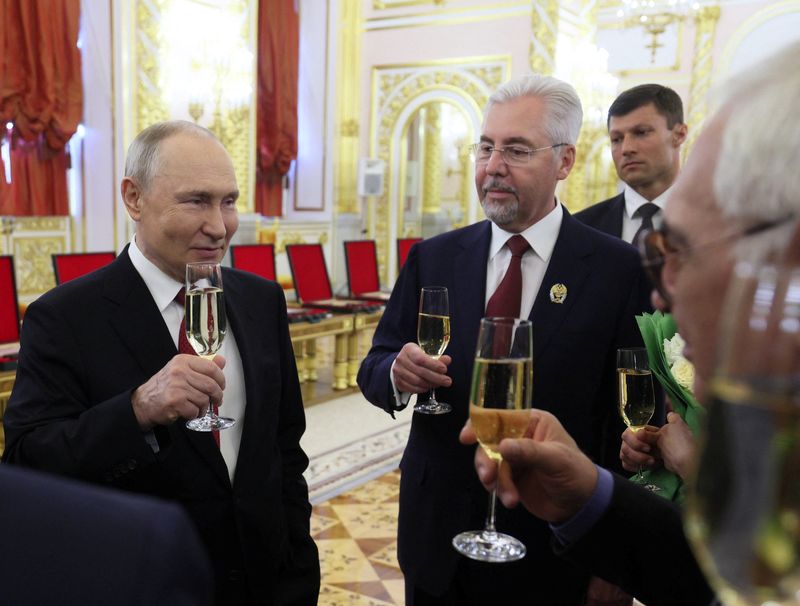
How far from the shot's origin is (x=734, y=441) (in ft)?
1.47

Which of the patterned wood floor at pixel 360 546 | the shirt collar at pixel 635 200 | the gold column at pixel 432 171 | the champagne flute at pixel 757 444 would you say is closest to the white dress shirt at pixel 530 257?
the shirt collar at pixel 635 200

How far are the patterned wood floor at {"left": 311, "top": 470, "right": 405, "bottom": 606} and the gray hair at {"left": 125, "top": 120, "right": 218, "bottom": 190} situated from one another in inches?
87.3

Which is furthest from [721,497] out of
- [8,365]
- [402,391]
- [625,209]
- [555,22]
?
Answer: [555,22]

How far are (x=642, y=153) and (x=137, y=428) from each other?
2.49m

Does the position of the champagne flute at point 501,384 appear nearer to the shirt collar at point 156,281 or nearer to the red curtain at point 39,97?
the shirt collar at point 156,281

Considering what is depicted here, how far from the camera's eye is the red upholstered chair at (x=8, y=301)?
504 centimetres

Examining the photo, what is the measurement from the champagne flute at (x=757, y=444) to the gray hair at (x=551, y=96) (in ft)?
5.64

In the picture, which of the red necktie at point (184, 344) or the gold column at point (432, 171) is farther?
the gold column at point (432, 171)

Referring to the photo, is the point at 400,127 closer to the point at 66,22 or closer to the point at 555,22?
the point at 555,22

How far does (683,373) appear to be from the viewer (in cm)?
145

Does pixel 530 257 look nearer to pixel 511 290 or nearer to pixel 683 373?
pixel 511 290

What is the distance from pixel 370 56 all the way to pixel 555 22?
2.82m

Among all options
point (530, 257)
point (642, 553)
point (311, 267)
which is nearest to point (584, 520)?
point (642, 553)

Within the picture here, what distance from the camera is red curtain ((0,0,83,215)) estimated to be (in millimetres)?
6719
